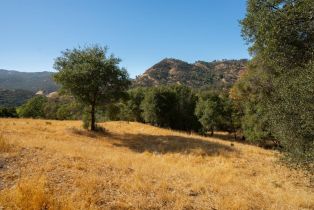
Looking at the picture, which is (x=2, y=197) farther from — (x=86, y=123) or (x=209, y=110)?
(x=209, y=110)

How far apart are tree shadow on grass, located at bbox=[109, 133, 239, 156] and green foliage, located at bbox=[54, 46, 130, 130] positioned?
16.0 ft

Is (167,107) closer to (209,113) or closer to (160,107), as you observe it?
(160,107)

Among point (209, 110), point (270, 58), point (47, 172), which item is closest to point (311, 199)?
point (270, 58)

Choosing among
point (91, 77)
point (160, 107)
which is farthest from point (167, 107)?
point (91, 77)

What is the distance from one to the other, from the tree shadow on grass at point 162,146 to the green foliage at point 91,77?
16.0 ft

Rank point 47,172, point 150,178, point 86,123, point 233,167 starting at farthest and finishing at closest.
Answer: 1. point 86,123
2. point 233,167
3. point 150,178
4. point 47,172

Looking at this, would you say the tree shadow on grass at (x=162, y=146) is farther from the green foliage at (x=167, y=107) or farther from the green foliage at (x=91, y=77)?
the green foliage at (x=167, y=107)

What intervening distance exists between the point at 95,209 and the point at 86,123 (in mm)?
23717

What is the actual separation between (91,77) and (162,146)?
10.9m

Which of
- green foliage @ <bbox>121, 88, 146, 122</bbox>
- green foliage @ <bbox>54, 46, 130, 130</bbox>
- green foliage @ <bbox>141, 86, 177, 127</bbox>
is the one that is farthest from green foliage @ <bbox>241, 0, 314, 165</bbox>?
green foliage @ <bbox>121, 88, 146, 122</bbox>

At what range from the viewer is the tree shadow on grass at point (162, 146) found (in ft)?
75.4

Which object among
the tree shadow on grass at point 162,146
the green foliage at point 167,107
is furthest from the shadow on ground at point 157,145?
the green foliage at point 167,107

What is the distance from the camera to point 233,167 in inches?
750

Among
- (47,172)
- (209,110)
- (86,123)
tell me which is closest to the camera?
(47,172)
